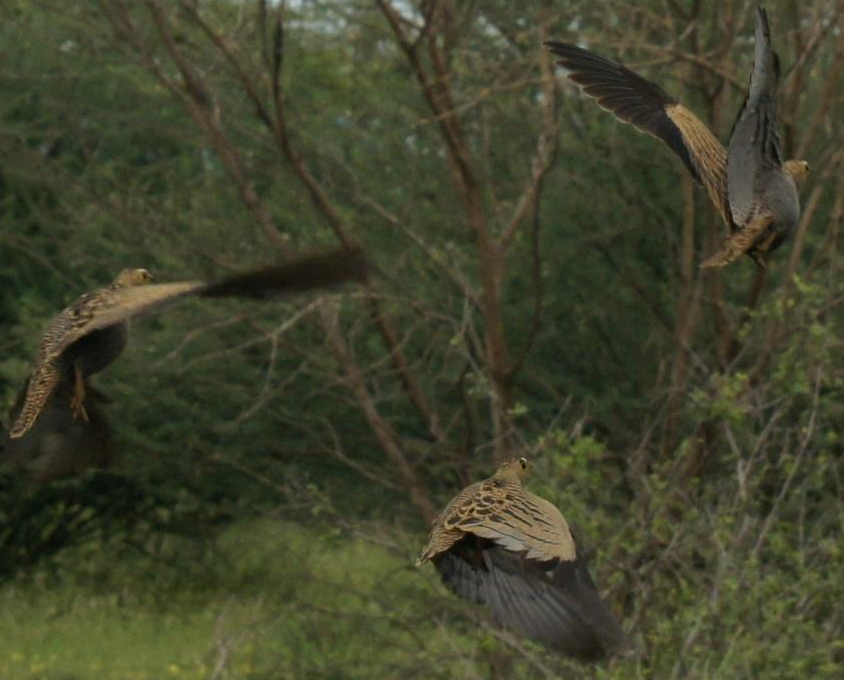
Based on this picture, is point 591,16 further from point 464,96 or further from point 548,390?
point 548,390

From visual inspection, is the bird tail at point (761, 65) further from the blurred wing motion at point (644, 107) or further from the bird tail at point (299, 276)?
the bird tail at point (299, 276)

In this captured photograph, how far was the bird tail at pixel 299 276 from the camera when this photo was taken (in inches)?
151

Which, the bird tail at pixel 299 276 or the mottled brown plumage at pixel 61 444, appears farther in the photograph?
the mottled brown plumage at pixel 61 444

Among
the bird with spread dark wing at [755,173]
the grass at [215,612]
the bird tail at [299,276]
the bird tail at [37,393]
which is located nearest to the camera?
the bird tail at [299,276]

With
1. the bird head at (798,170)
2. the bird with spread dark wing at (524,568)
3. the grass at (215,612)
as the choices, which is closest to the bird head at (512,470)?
the bird with spread dark wing at (524,568)

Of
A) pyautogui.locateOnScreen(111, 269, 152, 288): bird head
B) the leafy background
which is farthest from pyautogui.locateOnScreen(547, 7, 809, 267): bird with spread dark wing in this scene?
the leafy background

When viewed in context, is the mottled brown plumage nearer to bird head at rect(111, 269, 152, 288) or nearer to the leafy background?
bird head at rect(111, 269, 152, 288)

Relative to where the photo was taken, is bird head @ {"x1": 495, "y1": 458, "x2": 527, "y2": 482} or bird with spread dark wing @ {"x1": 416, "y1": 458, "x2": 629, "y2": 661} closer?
bird with spread dark wing @ {"x1": 416, "y1": 458, "x2": 629, "y2": 661}

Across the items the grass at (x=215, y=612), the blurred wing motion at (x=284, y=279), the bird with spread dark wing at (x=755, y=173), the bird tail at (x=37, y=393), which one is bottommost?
the grass at (x=215, y=612)

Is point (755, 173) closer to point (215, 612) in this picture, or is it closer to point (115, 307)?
point (115, 307)

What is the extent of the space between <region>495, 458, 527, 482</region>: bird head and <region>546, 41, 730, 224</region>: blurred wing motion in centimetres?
77

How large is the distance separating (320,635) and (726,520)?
2.22m

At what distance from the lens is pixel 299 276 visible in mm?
3871

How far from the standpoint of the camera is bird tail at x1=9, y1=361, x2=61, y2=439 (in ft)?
14.4
